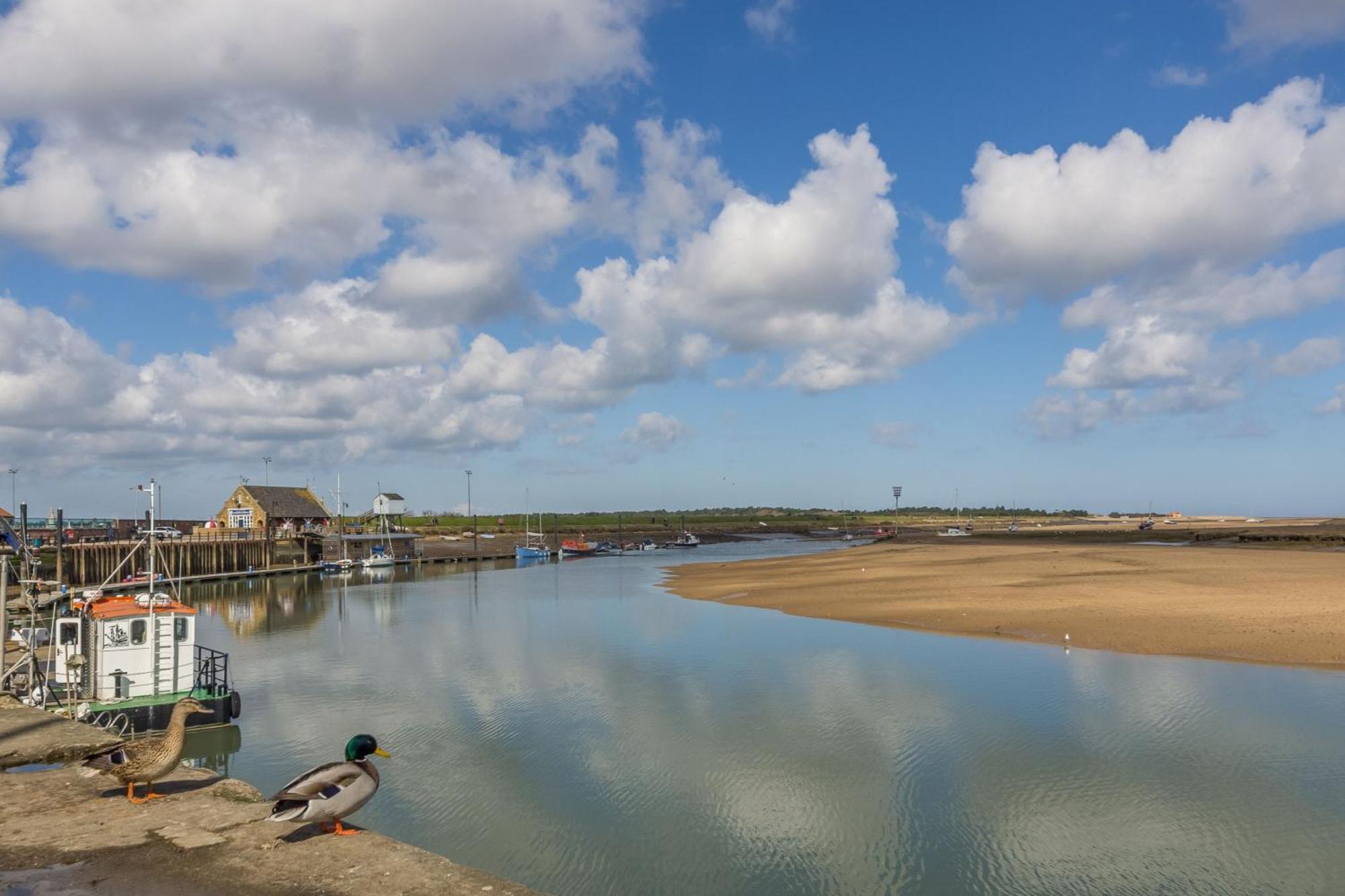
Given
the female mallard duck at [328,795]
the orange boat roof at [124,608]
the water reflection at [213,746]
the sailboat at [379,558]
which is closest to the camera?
the female mallard duck at [328,795]

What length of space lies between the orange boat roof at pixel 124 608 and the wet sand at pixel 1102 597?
29250mm

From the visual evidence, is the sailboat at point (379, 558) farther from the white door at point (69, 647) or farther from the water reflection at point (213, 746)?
the water reflection at point (213, 746)

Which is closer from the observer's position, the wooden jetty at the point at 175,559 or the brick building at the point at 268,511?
the wooden jetty at the point at 175,559

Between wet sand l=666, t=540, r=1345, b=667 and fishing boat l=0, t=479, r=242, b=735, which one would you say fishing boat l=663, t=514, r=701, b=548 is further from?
fishing boat l=0, t=479, r=242, b=735

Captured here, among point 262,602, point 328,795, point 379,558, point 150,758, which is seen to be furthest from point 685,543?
point 328,795

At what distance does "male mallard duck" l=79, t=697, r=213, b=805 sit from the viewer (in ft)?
41.2

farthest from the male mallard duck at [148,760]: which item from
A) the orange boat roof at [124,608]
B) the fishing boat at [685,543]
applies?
the fishing boat at [685,543]

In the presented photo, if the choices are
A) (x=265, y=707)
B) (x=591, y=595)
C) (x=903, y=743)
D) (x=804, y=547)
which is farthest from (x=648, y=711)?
(x=804, y=547)

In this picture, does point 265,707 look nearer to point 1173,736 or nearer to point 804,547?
point 1173,736

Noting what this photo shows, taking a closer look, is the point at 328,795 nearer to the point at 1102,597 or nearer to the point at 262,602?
the point at 1102,597

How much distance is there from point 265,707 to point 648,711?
1264 cm

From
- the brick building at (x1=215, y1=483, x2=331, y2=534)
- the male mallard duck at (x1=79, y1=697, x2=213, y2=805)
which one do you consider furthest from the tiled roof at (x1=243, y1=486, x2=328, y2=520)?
the male mallard duck at (x1=79, y1=697, x2=213, y2=805)

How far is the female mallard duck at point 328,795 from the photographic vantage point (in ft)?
36.2

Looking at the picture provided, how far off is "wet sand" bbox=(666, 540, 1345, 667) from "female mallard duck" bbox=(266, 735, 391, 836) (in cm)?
2797
